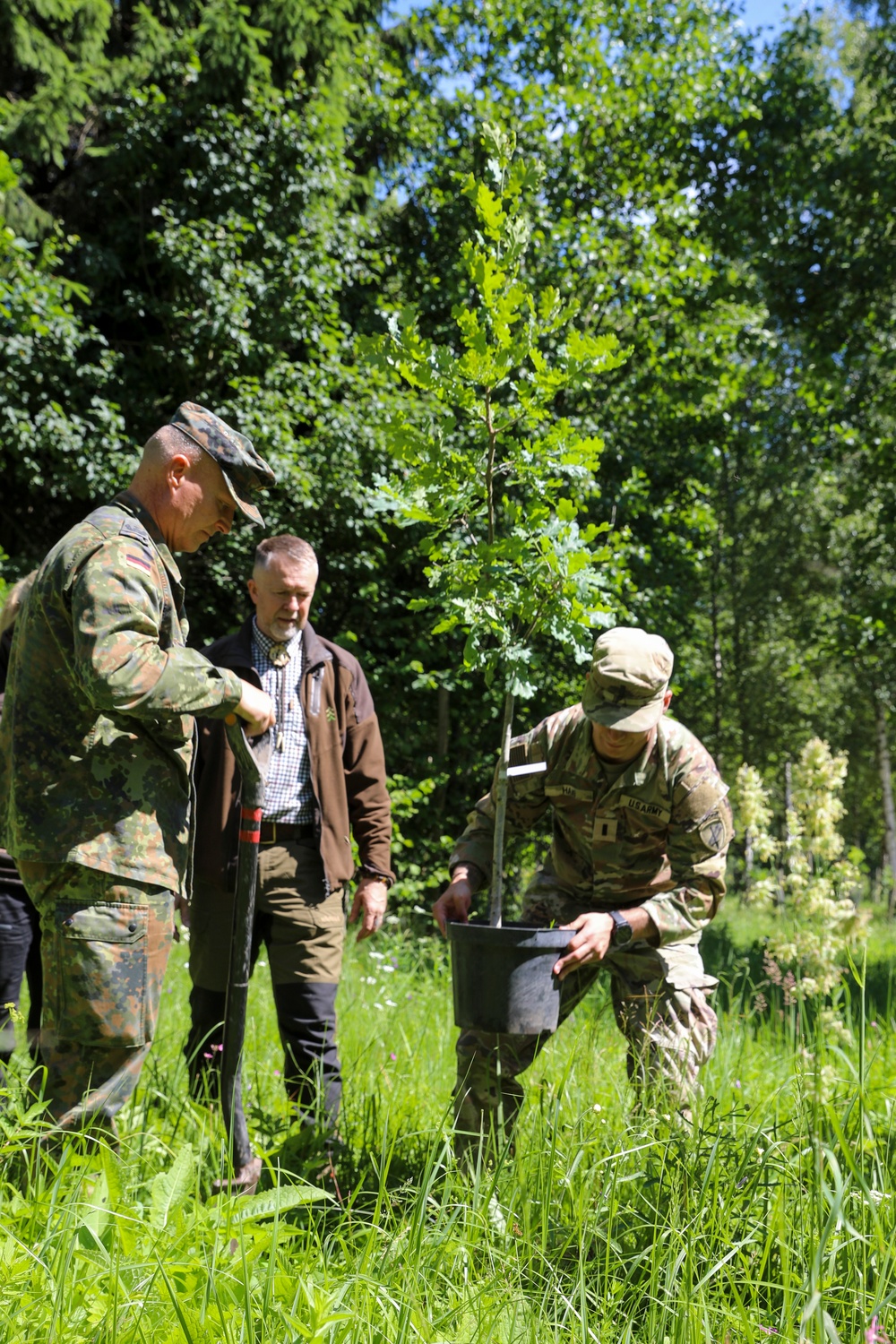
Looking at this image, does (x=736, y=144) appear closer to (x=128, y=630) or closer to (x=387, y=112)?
(x=387, y=112)

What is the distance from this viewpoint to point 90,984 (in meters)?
2.30

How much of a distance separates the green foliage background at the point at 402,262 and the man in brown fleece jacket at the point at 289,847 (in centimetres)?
429

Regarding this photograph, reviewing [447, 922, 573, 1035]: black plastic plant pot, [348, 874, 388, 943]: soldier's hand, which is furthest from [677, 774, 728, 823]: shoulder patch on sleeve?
[348, 874, 388, 943]: soldier's hand

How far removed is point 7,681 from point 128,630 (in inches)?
16.2

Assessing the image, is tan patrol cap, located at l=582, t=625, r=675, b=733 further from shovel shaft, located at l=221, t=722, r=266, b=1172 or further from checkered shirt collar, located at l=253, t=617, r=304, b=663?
checkered shirt collar, located at l=253, t=617, r=304, b=663

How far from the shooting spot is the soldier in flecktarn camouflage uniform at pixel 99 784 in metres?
2.29

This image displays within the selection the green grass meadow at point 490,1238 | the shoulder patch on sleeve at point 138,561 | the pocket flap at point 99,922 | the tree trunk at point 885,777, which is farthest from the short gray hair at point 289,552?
the tree trunk at point 885,777

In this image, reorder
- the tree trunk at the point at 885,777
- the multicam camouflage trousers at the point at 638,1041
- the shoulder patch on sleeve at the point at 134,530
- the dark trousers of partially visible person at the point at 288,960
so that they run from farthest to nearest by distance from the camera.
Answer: the tree trunk at the point at 885,777 < the dark trousers of partially visible person at the point at 288,960 < the multicam camouflage trousers at the point at 638,1041 < the shoulder patch on sleeve at the point at 134,530

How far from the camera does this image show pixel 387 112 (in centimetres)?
1051

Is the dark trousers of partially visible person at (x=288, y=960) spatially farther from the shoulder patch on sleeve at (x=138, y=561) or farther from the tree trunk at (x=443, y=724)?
the tree trunk at (x=443, y=724)

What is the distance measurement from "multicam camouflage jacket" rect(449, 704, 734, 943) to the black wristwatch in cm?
10

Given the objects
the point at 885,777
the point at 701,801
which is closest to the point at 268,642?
the point at 701,801

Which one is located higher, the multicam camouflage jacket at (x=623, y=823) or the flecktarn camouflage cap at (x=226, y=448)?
the flecktarn camouflage cap at (x=226, y=448)

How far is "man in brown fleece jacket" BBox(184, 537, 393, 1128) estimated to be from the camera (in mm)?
3330
